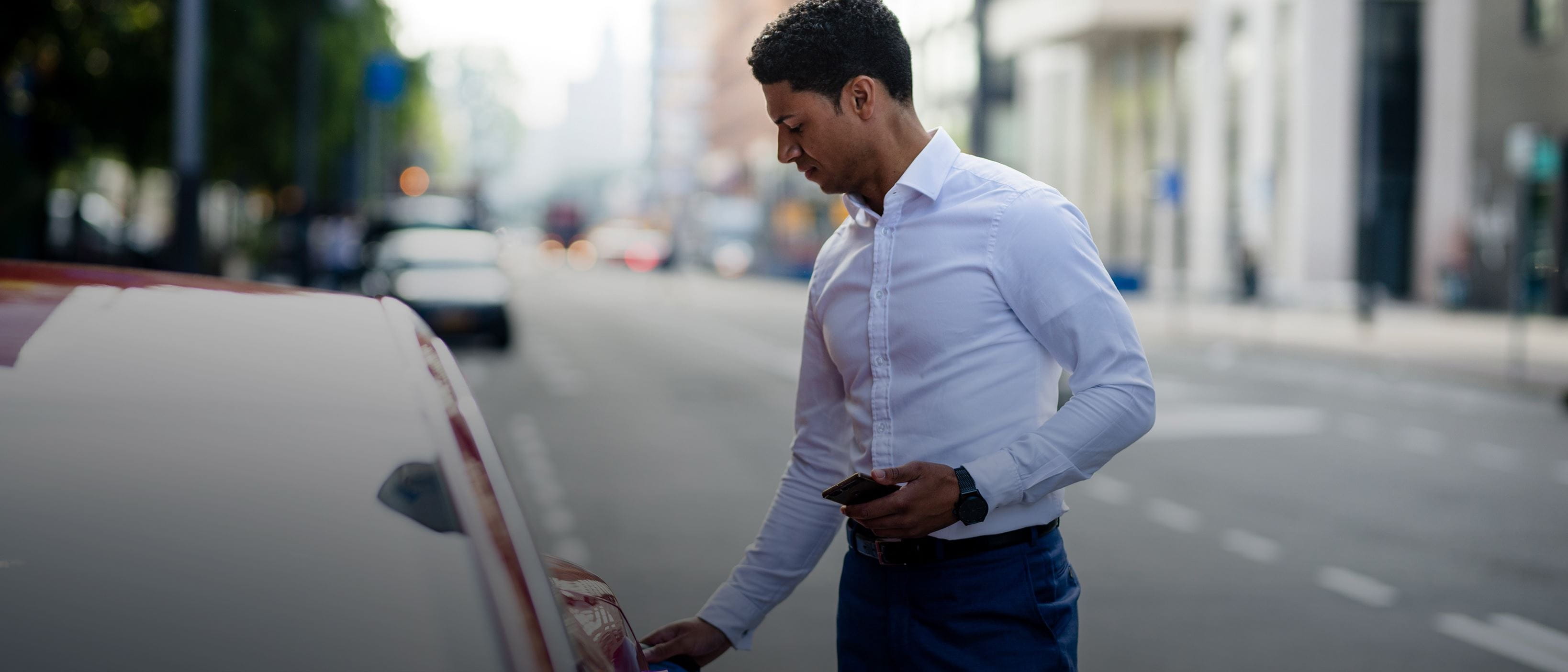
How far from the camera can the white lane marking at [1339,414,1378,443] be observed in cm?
1366

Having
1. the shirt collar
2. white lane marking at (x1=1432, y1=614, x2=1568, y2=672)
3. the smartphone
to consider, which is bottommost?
white lane marking at (x1=1432, y1=614, x2=1568, y2=672)

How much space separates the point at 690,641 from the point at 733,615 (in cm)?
10

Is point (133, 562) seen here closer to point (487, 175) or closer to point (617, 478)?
point (617, 478)

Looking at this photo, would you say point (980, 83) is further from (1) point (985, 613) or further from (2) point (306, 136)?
(2) point (306, 136)

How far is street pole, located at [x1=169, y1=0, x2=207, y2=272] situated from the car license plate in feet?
Answer: 23.9

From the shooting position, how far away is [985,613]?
2689 millimetres

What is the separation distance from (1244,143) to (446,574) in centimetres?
4174

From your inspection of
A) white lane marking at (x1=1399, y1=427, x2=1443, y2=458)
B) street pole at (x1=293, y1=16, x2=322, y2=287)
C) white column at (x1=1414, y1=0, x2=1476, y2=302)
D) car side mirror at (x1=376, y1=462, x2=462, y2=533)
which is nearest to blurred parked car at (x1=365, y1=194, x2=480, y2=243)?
street pole at (x1=293, y1=16, x2=322, y2=287)

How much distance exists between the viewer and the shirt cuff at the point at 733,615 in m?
2.99

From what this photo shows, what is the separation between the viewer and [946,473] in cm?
252

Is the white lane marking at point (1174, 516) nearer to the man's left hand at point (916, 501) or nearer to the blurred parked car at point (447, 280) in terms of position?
the man's left hand at point (916, 501)

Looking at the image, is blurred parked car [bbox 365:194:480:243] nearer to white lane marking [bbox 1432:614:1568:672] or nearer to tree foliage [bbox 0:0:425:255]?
tree foliage [bbox 0:0:425:255]

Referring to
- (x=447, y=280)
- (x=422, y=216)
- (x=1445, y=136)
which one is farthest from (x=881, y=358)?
(x=422, y=216)

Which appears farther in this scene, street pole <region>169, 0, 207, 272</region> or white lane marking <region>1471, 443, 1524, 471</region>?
street pole <region>169, 0, 207, 272</region>
